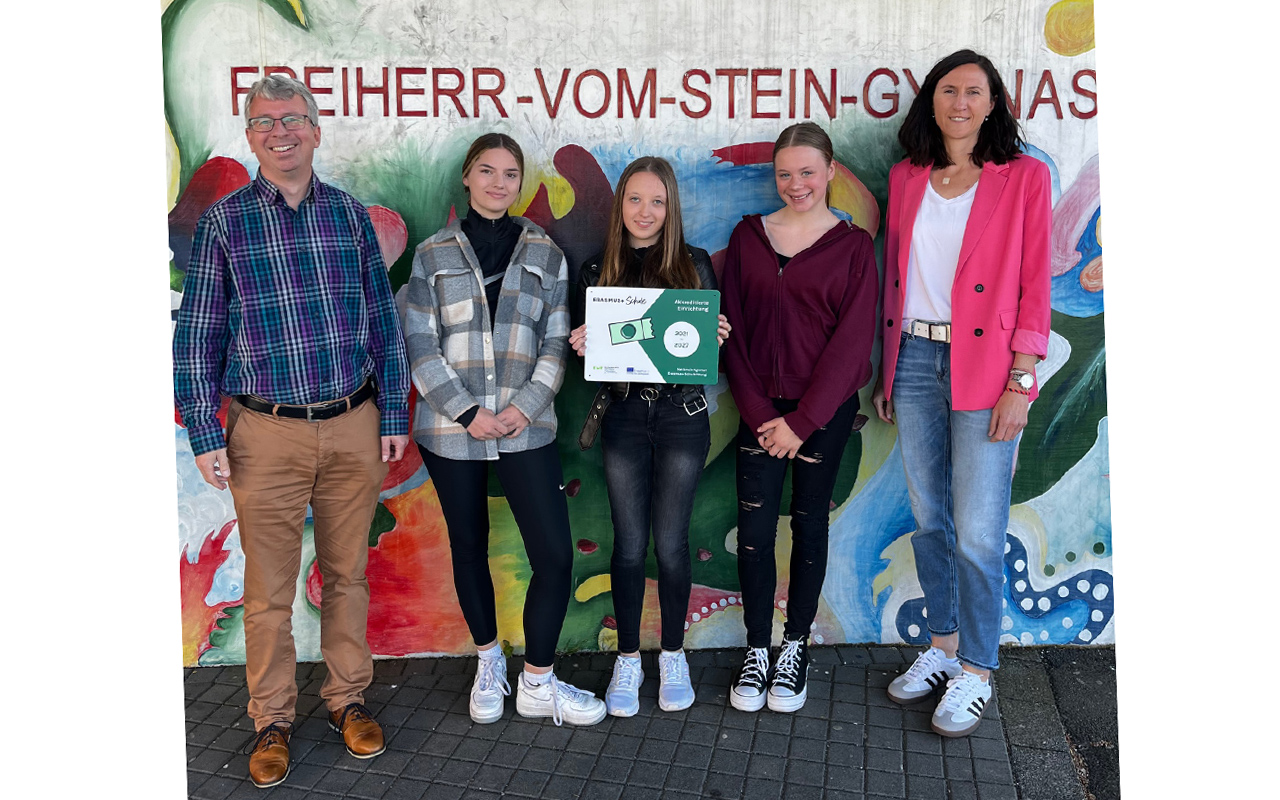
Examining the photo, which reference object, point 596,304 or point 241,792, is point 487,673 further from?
point 596,304

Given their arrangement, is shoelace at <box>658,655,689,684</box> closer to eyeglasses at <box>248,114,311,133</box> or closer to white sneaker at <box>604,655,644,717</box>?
white sneaker at <box>604,655,644,717</box>

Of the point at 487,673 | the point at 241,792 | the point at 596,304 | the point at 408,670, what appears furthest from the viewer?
the point at 408,670

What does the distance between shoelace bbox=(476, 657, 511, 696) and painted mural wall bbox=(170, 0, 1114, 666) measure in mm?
514

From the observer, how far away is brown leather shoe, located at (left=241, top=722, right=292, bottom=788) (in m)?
3.34

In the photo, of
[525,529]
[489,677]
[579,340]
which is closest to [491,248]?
[579,340]

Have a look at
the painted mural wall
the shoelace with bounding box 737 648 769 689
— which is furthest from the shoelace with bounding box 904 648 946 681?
the shoelace with bounding box 737 648 769 689

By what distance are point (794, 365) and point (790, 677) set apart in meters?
1.43

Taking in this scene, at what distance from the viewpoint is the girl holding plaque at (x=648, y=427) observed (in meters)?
3.61

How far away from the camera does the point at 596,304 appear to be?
3.55 m

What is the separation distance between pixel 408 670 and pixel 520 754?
98 cm

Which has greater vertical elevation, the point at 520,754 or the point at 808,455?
the point at 808,455

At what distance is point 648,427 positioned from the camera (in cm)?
364

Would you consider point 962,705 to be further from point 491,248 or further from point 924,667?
point 491,248

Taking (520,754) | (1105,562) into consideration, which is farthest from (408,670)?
(1105,562)
